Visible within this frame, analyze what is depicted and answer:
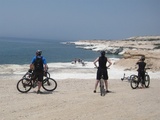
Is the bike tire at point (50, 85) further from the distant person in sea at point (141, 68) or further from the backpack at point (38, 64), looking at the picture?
the distant person in sea at point (141, 68)

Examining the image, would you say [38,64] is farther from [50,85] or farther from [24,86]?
[50,85]

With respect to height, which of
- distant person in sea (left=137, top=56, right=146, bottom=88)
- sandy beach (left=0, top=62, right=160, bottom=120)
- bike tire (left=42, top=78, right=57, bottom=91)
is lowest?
sandy beach (left=0, top=62, right=160, bottom=120)

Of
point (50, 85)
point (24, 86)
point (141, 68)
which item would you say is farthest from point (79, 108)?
point (141, 68)

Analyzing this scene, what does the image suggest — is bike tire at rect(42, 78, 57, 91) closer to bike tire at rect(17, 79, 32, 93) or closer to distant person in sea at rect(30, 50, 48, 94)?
bike tire at rect(17, 79, 32, 93)

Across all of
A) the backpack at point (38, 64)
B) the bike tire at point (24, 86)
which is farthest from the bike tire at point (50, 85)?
the backpack at point (38, 64)

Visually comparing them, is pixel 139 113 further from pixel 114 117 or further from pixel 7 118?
pixel 7 118

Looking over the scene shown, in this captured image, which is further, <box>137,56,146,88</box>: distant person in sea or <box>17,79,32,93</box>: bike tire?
<box>137,56,146,88</box>: distant person in sea

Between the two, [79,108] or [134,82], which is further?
[134,82]

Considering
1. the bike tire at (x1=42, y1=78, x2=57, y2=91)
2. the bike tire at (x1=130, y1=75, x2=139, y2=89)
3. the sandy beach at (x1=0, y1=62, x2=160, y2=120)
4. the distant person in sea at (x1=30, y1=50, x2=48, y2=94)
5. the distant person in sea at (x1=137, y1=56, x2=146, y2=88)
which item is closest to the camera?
the sandy beach at (x1=0, y1=62, x2=160, y2=120)

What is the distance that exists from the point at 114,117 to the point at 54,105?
239 centimetres

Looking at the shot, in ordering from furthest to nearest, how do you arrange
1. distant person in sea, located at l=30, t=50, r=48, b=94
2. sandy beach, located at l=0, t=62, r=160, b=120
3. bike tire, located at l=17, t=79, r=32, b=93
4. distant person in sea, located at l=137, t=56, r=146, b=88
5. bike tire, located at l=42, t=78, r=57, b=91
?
distant person in sea, located at l=137, t=56, r=146, b=88, bike tire, located at l=42, t=78, r=57, b=91, bike tire, located at l=17, t=79, r=32, b=93, distant person in sea, located at l=30, t=50, r=48, b=94, sandy beach, located at l=0, t=62, r=160, b=120

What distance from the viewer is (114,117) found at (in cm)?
827

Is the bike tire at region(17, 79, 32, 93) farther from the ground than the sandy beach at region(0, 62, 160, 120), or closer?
farther from the ground

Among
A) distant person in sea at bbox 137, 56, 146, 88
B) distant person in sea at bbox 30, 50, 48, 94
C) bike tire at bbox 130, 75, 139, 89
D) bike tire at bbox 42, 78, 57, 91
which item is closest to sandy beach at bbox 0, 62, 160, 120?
distant person in sea at bbox 30, 50, 48, 94
